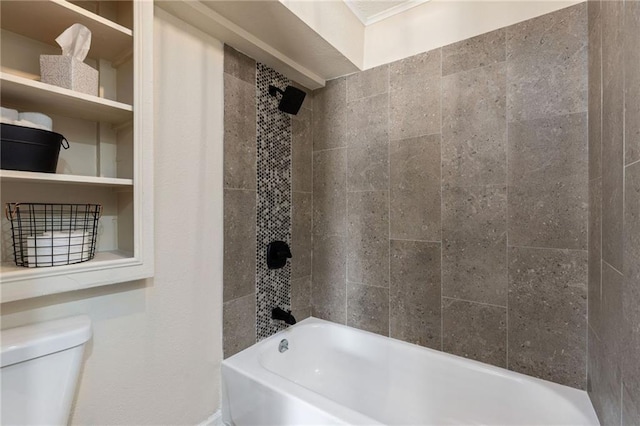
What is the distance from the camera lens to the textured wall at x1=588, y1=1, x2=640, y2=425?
0.77 metres

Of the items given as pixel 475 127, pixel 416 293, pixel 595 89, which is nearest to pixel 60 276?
pixel 416 293

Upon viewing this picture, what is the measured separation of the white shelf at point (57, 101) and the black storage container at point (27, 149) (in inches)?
5.4

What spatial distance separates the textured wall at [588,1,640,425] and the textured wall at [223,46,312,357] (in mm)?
1528

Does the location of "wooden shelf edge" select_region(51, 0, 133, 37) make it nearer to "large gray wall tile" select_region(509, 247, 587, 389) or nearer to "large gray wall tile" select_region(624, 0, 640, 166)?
"large gray wall tile" select_region(624, 0, 640, 166)

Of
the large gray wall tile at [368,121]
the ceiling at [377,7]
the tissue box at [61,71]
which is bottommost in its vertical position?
the tissue box at [61,71]

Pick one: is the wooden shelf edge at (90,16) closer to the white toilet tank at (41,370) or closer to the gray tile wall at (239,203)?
the gray tile wall at (239,203)

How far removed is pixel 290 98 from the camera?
1.77 meters

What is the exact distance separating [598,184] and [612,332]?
0.56 metres

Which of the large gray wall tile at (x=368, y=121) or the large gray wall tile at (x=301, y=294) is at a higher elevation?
the large gray wall tile at (x=368, y=121)

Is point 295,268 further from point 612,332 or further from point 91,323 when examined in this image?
point 612,332

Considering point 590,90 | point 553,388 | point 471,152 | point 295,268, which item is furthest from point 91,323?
point 590,90

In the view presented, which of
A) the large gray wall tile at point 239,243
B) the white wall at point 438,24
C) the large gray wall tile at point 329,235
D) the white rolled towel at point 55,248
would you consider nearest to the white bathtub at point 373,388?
the large gray wall tile at point 329,235

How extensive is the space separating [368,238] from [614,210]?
1.15m

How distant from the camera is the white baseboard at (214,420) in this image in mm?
1425
